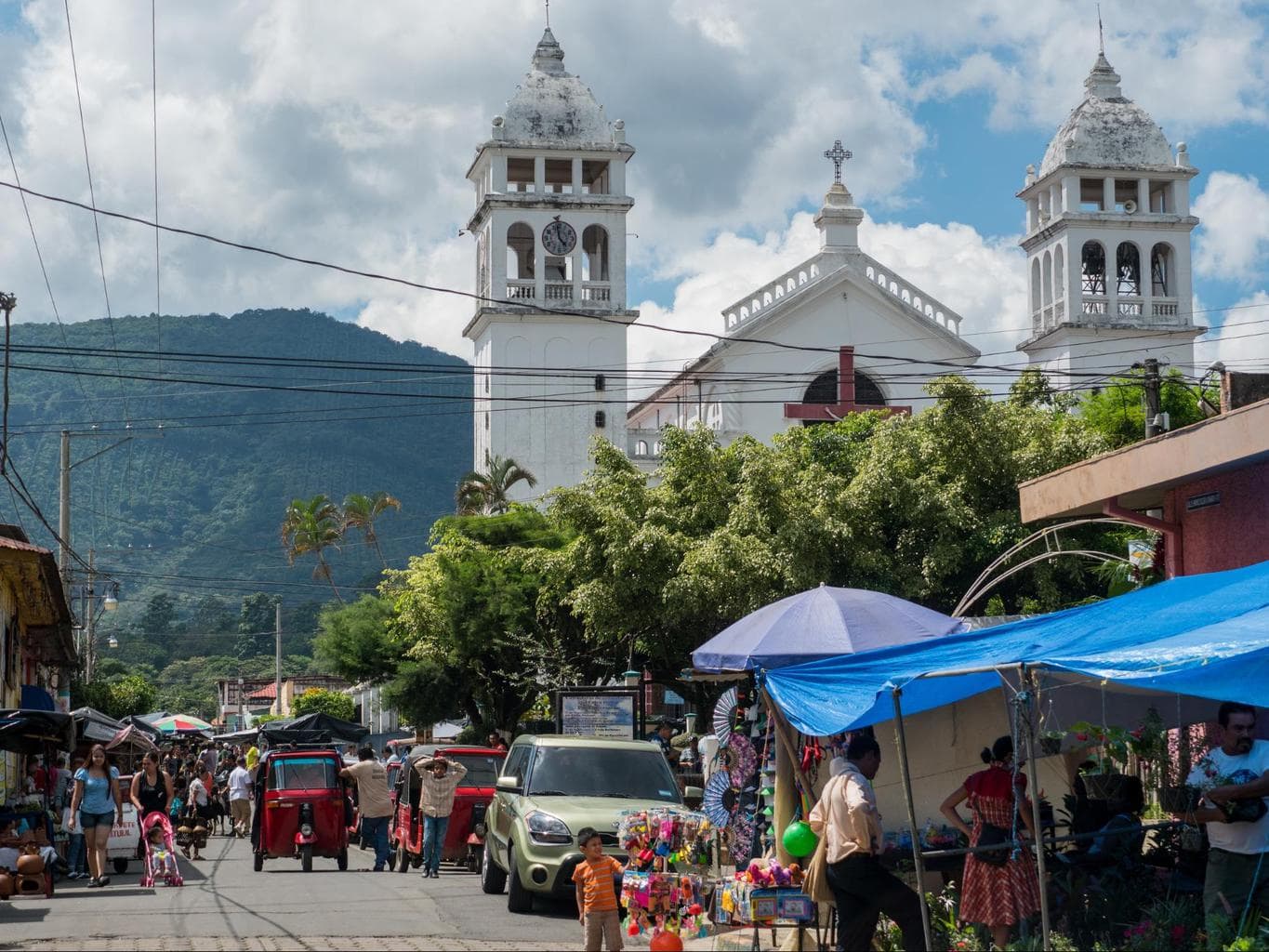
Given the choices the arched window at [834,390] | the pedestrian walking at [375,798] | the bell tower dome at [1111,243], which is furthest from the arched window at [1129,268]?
the pedestrian walking at [375,798]

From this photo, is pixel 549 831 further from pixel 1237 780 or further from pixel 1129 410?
pixel 1129 410

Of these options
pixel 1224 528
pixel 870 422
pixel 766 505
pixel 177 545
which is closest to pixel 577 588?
pixel 766 505

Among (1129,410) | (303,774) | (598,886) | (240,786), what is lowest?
(240,786)

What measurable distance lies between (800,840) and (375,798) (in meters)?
10.3

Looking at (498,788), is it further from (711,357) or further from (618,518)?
(711,357)

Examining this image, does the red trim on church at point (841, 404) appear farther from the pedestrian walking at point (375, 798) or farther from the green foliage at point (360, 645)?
the pedestrian walking at point (375, 798)

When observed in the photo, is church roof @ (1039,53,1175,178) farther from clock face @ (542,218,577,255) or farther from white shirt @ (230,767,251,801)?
white shirt @ (230,767,251,801)

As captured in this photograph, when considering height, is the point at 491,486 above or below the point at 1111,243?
below

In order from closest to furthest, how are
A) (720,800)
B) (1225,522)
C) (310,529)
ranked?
(1225,522) < (720,800) < (310,529)

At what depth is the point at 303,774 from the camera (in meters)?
22.1

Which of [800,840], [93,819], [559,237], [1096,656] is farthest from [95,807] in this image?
[559,237]

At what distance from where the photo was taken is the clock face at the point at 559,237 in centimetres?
5762

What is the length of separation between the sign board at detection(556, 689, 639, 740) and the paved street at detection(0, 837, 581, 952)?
12.9 ft

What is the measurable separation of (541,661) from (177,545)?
166148 mm
